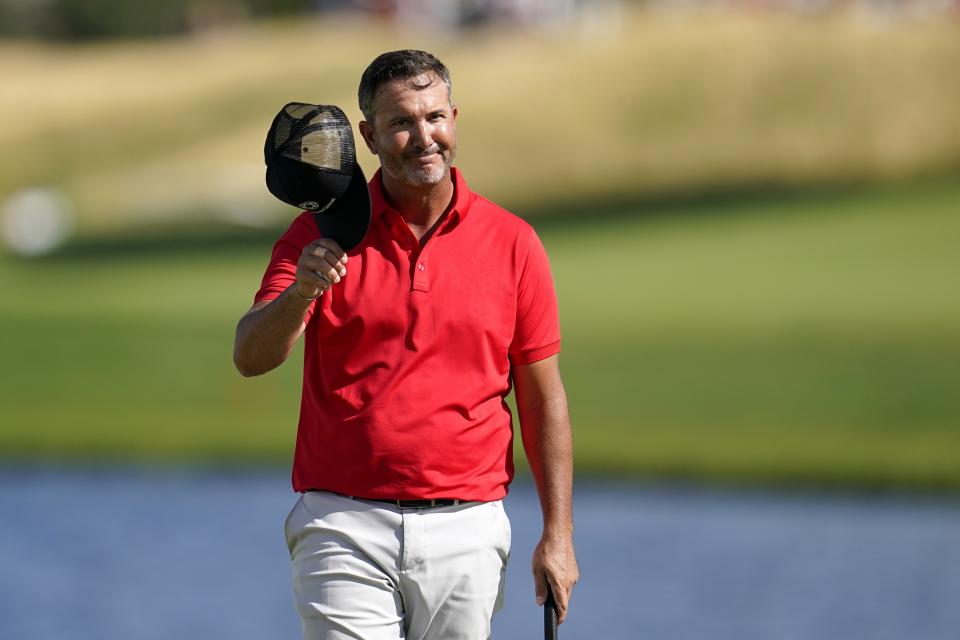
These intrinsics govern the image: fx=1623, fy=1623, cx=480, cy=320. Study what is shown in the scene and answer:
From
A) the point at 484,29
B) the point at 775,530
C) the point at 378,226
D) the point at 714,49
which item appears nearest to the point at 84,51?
the point at 484,29

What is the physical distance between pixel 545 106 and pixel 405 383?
2084 cm

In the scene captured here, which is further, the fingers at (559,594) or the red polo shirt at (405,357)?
the fingers at (559,594)

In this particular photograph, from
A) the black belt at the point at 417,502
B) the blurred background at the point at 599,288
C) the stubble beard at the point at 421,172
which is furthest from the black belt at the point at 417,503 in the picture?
the blurred background at the point at 599,288

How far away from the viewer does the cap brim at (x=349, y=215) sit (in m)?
4.02

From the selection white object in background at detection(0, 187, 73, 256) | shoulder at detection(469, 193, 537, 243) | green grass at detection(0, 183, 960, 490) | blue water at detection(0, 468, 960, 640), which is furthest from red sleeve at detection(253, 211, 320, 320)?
white object in background at detection(0, 187, 73, 256)

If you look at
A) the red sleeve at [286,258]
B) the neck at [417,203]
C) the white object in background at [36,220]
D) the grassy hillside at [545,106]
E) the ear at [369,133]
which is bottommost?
the white object in background at [36,220]

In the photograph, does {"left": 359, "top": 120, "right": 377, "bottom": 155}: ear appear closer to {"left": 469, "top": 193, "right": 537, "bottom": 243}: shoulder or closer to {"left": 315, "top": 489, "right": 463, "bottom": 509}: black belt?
{"left": 469, "top": 193, "right": 537, "bottom": 243}: shoulder

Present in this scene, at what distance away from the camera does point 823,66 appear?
22969mm

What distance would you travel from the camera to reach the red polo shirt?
13.5 feet

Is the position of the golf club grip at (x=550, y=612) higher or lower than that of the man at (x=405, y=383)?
lower

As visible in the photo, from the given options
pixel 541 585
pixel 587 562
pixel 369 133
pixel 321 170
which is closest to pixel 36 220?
pixel 587 562

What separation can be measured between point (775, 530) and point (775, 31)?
13.0m

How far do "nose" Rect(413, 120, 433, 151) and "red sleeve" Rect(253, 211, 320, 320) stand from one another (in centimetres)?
33

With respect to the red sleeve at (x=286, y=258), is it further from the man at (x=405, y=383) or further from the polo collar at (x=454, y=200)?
the polo collar at (x=454, y=200)
